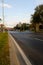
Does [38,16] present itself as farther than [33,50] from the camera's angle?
Yes

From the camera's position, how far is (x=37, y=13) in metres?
109

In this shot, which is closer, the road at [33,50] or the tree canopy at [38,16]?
the road at [33,50]

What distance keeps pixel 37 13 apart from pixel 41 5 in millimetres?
6039

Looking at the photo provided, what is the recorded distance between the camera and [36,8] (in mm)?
113125

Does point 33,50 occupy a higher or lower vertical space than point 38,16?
lower

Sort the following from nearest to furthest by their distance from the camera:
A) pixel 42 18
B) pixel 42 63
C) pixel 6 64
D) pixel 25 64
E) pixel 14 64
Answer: pixel 25 64, pixel 14 64, pixel 6 64, pixel 42 63, pixel 42 18

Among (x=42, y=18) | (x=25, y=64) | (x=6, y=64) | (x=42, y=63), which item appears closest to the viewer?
(x=25, y=64)

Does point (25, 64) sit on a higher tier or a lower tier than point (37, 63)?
higher

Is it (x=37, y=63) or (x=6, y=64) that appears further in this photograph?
(x=37, y=63)

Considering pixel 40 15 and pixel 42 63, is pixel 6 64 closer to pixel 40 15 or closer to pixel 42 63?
pixel 42 63

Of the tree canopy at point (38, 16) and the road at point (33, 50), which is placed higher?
the tree canopy at point (38, 16)

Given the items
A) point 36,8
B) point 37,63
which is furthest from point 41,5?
point 37,63

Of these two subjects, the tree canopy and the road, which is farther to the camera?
the tree canopy

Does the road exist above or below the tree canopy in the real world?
below
